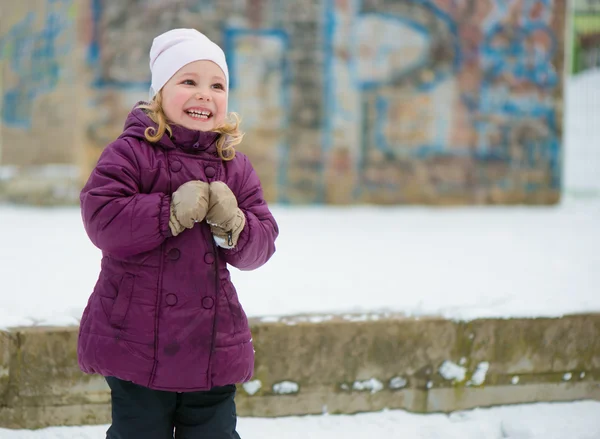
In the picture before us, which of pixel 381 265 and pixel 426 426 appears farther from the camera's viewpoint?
pixel 381 265

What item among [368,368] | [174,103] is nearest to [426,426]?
[368,368]

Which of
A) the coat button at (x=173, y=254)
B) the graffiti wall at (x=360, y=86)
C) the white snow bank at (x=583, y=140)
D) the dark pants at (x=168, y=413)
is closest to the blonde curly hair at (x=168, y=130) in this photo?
A: the coat button at (x=173, y=254)

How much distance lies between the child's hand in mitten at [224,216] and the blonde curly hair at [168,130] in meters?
0.14

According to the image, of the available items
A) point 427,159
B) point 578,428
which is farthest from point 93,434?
point 427,159

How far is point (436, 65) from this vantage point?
6.30 metres

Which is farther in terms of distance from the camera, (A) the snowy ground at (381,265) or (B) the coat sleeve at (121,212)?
(A) the snowy ground at (381,265)

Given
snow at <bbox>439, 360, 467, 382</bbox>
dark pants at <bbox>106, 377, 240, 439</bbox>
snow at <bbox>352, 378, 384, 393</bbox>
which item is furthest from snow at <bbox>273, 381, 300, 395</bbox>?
dark pants at <bbox>106, 377, 240, 439</bbox>

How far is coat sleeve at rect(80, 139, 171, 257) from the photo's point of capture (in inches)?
56.1

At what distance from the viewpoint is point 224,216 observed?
1453mm

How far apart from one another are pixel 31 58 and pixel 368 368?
17.1 feet

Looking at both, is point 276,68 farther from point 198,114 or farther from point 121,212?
point 121,212

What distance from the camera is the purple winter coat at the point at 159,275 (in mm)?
1445

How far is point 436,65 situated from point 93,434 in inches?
202

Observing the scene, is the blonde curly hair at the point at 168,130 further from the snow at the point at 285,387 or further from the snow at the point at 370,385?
the snow at the point at 370,385
